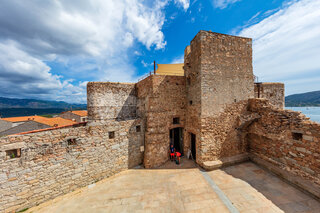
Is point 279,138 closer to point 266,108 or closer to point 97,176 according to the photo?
point 266,108

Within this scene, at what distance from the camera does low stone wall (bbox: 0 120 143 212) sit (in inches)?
197

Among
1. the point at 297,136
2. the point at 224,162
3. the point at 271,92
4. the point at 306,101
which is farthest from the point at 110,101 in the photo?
the point at 306,101

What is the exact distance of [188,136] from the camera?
9273 millimetres

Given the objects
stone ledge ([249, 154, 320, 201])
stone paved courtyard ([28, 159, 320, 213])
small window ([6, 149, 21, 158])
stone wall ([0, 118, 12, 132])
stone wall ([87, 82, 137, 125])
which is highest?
stone wall ([87, 82, 137, 125])

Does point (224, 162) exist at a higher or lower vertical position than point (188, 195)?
higher

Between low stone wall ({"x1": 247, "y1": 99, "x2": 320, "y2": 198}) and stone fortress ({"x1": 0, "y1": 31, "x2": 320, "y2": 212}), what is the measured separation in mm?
36

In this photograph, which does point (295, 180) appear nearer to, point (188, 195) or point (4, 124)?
point (188, 195)

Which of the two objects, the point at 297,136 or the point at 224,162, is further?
the point at 224,162

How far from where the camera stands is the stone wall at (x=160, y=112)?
8.37m

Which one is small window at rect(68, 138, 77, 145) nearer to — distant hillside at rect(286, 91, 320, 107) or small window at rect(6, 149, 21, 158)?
small window at rect(6, 149, 21, 158)

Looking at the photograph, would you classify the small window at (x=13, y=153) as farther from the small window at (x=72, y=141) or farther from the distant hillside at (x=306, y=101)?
the distant hillside at (x=306, y=101)

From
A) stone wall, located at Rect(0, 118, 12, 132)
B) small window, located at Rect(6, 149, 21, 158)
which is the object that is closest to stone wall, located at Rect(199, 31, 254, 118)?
small window, located at Rect(6, 149, 21, 158)

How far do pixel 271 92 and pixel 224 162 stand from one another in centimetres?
758

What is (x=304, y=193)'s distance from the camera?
217 inches
